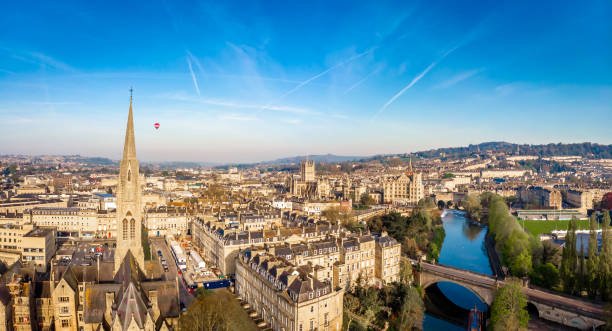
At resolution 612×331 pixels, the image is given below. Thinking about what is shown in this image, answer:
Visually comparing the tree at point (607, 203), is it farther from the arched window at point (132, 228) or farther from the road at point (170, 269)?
the arched window at point (132, 228)

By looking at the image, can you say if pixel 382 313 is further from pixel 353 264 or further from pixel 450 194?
pixel 450 194

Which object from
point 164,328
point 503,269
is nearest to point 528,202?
point 503,269

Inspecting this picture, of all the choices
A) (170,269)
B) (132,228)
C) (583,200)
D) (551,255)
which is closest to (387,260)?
(551,255)

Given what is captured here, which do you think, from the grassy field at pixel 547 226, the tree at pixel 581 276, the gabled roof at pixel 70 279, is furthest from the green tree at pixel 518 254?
the gabled roof at pixel 70 279

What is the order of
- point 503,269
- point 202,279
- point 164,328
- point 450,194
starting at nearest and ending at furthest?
1. point 164,328
2. point 202,279
3. point 503,269
4. point 450,194

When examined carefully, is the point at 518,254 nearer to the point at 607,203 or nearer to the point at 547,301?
the point at 547,301

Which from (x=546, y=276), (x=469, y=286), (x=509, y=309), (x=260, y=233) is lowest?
(x=469, y=286)

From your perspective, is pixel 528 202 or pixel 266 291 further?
pixel 528 202
